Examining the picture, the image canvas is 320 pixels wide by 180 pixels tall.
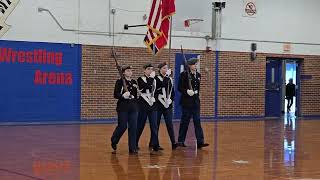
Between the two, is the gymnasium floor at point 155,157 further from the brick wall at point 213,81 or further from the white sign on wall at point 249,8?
the white sign on wall at point 249,8

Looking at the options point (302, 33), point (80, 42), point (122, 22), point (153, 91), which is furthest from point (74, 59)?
point (302, 33)

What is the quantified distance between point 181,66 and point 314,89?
7.11m

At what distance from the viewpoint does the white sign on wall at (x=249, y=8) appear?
2423 cm

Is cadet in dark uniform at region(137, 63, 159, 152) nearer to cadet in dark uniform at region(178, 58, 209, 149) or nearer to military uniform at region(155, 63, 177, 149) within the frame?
military uniform at region(155, 63, 177, 149)

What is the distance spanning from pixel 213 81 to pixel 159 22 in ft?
31.5

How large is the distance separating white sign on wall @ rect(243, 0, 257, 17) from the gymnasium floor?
830 cm

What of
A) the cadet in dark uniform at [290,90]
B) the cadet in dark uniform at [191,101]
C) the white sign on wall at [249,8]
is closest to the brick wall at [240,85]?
the white sign on wall at [249,8]

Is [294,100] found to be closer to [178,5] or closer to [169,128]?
[178,5]

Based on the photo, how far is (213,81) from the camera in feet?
77.4

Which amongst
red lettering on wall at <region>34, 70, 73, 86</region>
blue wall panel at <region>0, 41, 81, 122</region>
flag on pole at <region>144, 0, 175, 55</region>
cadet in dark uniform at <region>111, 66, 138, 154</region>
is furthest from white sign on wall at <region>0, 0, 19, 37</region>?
cadet in dark uniform at <region>111, 66, 138, 154</region>

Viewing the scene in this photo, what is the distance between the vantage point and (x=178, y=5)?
22.8 metres

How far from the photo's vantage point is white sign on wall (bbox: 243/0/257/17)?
24.2 m

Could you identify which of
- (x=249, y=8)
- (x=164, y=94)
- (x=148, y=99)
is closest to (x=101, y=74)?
(x=249, y=8)

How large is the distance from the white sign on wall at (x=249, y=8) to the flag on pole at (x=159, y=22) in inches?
411
